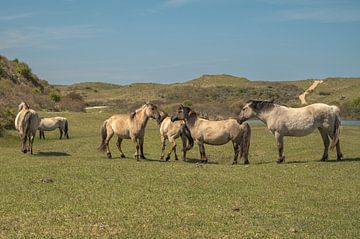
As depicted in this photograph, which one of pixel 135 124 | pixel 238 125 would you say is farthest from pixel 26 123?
pixel 238 125

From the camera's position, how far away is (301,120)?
57.9 feet

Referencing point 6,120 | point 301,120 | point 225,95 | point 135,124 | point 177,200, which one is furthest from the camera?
point 225,95

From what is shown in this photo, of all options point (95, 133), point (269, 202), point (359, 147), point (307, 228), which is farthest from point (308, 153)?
point (95, 133)

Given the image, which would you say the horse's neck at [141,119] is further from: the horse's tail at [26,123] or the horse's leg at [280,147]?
the horse's tail at [26,123]

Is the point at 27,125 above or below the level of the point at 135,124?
below

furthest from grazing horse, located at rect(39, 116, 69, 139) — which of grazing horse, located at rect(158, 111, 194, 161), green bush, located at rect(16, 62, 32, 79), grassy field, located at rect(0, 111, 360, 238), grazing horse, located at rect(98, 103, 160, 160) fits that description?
green bush, located at rect(16, 62, 32, 79)

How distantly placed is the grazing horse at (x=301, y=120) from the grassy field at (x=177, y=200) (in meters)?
1.40

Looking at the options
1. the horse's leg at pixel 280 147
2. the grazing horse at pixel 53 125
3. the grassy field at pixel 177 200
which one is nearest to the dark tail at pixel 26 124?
the grassy field at pixel 177 200

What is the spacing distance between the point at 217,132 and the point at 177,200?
8.26m

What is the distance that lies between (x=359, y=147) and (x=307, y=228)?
15352mm

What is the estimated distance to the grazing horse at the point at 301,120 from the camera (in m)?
17.5

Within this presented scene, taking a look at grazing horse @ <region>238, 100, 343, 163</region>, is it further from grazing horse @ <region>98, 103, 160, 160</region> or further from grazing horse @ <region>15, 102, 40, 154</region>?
grazing horse @ <region>15, 102, 40, 154</region>

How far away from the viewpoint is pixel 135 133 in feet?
62.1

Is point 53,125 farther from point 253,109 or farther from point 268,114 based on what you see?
point 268,114
